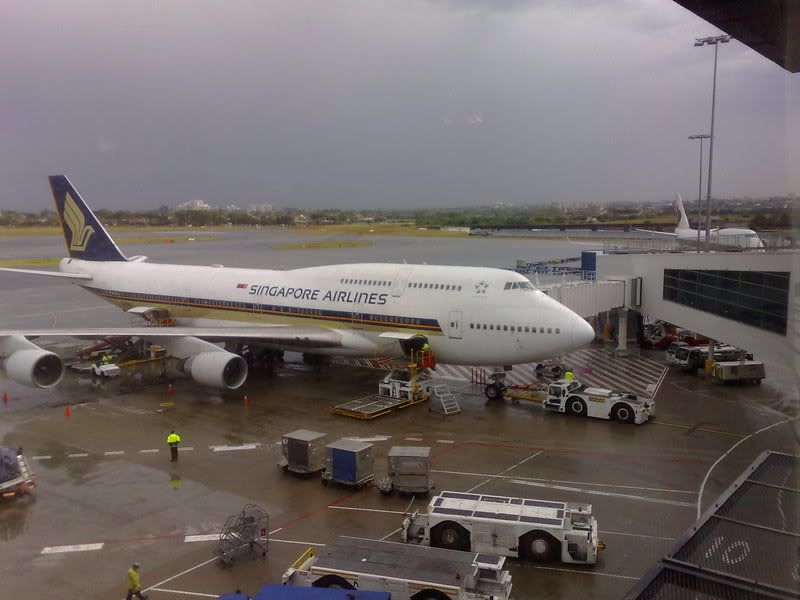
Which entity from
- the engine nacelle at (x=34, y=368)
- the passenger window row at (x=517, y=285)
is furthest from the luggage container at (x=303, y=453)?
the engine nacelle at (x=34, y=368)

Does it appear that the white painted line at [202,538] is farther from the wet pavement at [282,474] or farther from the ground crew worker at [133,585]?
the ground crew worker at [133,585]

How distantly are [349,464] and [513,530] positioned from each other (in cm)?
483

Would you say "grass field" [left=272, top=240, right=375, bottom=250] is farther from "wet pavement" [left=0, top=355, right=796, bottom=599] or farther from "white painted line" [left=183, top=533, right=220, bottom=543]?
"white painted line" [left=183, top=533, right=220, bottom=543]

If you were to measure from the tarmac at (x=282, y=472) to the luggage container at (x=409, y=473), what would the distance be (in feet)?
1.02

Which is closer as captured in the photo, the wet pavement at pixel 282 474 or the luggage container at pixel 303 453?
the wet pavement at pixel 282 474

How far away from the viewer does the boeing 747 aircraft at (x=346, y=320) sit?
897 inches

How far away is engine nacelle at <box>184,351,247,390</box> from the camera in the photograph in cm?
2359

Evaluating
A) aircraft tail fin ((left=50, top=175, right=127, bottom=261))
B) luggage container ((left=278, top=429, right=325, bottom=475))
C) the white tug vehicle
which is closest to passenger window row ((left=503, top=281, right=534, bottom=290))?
the white tug vehicle

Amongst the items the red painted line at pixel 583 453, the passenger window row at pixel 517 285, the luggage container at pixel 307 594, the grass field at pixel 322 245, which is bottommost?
the red painted line at pixel 583 453

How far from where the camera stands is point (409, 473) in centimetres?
1551

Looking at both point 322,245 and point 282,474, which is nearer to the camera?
point 282,474

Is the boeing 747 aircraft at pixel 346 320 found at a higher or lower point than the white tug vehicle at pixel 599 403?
higher

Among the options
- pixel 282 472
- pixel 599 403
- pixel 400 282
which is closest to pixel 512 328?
pixel 599 403

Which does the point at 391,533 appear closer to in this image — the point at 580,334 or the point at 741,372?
the point at 580,334
